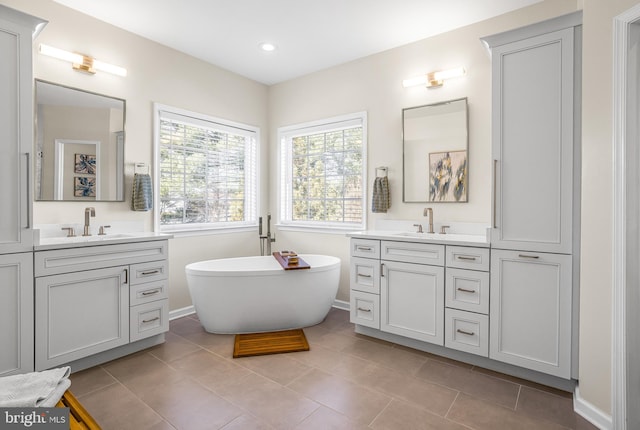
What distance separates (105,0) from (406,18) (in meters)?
2.45

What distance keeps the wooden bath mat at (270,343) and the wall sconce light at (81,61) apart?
2611 mm

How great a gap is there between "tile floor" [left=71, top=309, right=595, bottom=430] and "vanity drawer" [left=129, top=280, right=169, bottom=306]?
16.4 inches

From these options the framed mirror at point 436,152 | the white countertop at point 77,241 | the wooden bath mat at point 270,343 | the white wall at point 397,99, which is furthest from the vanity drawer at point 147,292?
the framed mirror at point 436,152

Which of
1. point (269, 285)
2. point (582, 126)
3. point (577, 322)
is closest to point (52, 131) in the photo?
point (269, 285)

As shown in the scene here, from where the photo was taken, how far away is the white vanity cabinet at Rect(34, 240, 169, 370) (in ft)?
7.43

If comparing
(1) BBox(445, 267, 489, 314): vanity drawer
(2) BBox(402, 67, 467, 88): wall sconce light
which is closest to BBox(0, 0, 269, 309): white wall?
(2) BBox(402, 67, 467, 88): wall sconce light

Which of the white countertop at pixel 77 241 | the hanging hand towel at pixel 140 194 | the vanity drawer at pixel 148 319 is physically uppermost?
the hanging hand towel at pixel 140 194

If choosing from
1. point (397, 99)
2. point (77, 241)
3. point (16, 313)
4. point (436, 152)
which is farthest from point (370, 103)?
point (16, 313)

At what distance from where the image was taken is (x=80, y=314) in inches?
95.6

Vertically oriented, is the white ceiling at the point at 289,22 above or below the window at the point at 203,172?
above

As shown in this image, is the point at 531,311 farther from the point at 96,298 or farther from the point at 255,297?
the point at 96,298

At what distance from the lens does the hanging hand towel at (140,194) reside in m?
3.20

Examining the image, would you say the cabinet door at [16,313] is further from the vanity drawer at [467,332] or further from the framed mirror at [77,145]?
the vanity drawer at [467,332]

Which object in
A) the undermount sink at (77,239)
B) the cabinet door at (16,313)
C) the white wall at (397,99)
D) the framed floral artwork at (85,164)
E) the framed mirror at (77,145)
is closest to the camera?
the cabinet door at (16,313)
